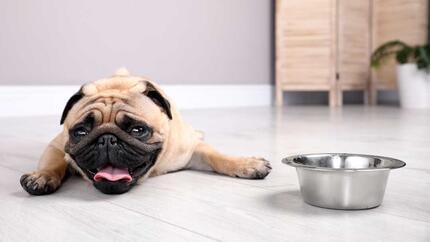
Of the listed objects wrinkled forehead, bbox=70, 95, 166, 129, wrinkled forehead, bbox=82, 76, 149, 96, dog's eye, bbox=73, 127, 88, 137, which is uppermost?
wrinkled forehead, bbox=82, 76, 149, 96

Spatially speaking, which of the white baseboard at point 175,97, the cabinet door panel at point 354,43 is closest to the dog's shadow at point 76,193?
the white baseboard at point 175,97

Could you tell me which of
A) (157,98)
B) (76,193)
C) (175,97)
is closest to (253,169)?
(157,98)

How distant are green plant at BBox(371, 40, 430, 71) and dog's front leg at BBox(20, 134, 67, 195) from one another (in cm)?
338

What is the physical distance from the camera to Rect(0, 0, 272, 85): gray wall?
2902 millimetres

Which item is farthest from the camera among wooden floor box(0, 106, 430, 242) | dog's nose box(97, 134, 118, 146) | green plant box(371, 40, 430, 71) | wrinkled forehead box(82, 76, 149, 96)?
green plant box(371, 40, 430, 71)

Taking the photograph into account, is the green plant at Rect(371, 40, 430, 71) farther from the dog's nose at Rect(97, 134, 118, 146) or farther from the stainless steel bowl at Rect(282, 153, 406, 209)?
the dog's nose at Rect(97, 134, 118, 146)

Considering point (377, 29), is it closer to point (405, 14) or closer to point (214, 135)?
point (405, 14)

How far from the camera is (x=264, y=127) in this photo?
2393mm

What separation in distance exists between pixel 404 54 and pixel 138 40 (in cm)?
207

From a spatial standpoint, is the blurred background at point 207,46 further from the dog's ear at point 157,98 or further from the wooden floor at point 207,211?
the dog's ear at point 157,98

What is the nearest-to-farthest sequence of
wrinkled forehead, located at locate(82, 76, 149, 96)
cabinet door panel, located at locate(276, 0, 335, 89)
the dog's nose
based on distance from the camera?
1. the dog's nose
2. wrinkled forehead, located at locate(82, 76, 149, 96)
3. cabinet door panel, located at locate(276, 0, 335, 89)

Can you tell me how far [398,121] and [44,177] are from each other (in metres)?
2.15

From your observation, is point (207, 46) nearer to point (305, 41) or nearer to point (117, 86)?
point (305, 41)

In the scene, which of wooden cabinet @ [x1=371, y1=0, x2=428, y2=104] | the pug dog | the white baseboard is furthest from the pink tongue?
wooden cabinet @ [x1=371, y1=0, x2=428, y2=104]
